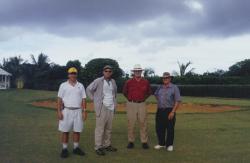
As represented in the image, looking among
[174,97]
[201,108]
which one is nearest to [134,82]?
[174,97]

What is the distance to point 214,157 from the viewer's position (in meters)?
8.93

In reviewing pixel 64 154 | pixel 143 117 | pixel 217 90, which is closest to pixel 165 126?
pixel 143 117

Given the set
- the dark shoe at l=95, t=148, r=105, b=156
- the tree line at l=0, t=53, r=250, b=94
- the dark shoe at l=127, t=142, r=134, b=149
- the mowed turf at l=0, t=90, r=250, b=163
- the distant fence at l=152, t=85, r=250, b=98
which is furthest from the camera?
the tree line at l=0, t=53, r=250, b=94

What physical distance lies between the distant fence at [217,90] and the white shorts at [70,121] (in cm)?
2867

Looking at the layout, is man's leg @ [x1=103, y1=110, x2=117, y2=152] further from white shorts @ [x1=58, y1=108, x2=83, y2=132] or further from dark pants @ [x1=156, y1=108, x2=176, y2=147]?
dark pants @ [x1=156, y1=108, x2=176, y2=147]

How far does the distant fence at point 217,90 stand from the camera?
1484 inches

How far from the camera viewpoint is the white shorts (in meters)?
8.78

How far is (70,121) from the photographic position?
28.9ft

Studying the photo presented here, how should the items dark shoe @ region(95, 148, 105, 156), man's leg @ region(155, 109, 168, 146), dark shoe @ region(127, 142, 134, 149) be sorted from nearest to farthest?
dark shoe @ region(95, 148, 105, 156), man's leg @ region(155, 109, 168, 146), dark shoe @ region(127, 142, 134, 149)

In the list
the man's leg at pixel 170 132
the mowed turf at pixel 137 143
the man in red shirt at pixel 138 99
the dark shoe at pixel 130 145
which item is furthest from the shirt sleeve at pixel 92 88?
the man's leg at pixel 170 132

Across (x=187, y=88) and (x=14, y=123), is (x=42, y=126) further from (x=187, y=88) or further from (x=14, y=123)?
(x=187, y=88)

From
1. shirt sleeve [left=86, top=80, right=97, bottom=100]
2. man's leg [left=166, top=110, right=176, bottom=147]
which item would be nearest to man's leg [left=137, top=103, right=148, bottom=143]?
man's leg [left=166, top=110, right=176, bottom=147]

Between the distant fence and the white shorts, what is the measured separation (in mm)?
28671

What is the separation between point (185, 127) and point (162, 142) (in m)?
4.22
